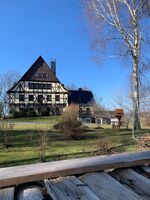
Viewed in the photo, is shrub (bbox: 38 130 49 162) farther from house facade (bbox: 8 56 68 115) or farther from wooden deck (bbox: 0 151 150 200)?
house facade (bbox: 8 56 68 115)

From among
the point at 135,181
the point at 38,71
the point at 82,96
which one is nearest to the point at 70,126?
the point at 135,181

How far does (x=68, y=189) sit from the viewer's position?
5.41 feet

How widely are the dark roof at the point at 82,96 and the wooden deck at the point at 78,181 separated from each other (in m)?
56.7

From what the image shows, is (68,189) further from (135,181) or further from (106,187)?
(135,181)

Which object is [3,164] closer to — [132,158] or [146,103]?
[132,158]

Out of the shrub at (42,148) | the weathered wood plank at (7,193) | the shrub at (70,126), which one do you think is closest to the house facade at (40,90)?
the shrub at (70,126)

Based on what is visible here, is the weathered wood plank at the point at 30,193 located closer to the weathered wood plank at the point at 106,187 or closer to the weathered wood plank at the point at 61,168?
the weathered wood plank at the point at 61,168

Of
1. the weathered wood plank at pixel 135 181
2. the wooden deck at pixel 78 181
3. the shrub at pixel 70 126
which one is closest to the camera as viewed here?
the wooden deck at pixel 78 181

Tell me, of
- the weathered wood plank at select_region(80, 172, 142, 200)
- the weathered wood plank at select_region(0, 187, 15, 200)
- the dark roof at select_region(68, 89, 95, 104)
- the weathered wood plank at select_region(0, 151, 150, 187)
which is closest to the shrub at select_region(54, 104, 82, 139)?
the weathered wood plank at select_region(0, 151, 150, 187)

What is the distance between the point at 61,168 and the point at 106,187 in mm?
298

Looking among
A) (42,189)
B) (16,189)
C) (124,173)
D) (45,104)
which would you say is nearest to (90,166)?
(124,173)

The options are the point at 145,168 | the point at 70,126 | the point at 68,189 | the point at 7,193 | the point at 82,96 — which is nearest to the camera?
the point at 7,193

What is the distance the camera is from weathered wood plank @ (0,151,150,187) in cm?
166

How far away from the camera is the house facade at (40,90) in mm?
51031
